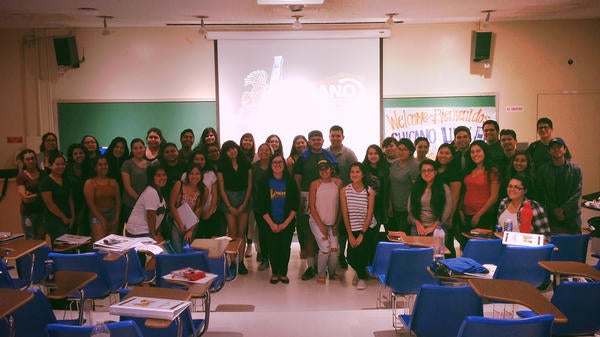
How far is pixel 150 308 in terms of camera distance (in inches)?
104

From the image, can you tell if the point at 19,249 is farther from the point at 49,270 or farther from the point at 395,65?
the point at 395,65

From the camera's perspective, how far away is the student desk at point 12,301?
2.54 meters

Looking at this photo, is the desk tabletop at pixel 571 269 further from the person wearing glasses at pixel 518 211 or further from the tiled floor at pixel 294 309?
the tiled floor at pixel 294 309

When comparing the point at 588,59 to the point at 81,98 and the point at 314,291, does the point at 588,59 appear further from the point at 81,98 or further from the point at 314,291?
the point at 81,98

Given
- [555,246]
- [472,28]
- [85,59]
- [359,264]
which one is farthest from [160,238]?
[472,28]

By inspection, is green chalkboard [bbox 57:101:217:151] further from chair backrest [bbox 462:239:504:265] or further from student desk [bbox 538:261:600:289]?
student desk [bbox 538:261:600:289]

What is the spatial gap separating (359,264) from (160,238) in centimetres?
217

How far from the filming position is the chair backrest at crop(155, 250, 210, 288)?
381cm

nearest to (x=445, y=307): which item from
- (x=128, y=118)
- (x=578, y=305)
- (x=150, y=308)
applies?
(x=578, y=305)

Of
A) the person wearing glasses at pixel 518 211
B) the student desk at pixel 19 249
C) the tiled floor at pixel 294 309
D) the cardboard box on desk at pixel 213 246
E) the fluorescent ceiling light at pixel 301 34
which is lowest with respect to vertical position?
the tiled floor at pixel 294 309

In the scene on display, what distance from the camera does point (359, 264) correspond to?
5602mm

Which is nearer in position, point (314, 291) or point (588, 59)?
point (314, 291)

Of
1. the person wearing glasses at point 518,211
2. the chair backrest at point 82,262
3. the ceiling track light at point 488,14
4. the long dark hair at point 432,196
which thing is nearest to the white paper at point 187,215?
the chair backrest at point 82,262

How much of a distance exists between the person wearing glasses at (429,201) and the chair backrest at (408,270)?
1157 mm
